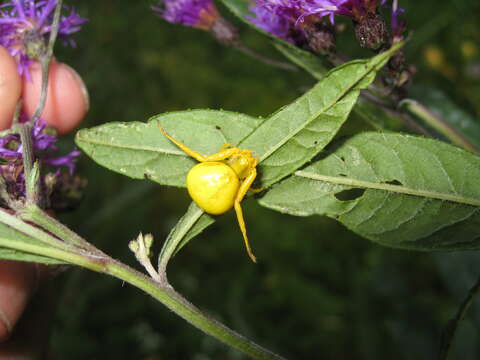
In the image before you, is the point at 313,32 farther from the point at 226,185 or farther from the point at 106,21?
the point at 106,21

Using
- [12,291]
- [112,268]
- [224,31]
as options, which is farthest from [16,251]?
[224,31]

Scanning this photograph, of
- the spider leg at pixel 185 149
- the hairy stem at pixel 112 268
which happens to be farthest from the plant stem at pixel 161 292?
the spider leg at pixel 185 149

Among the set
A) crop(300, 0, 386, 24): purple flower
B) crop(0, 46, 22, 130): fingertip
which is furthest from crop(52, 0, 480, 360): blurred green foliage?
crop(0, 46, 22, 130): fingertip

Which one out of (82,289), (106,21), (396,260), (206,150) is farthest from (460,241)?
(106,21)

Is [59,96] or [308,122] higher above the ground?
[308,122]

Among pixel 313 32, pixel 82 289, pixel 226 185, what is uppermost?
pixel 313 32

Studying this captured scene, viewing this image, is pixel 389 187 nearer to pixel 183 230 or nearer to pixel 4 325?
pixel 183 230

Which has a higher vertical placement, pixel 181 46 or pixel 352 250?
pixel 181 46
